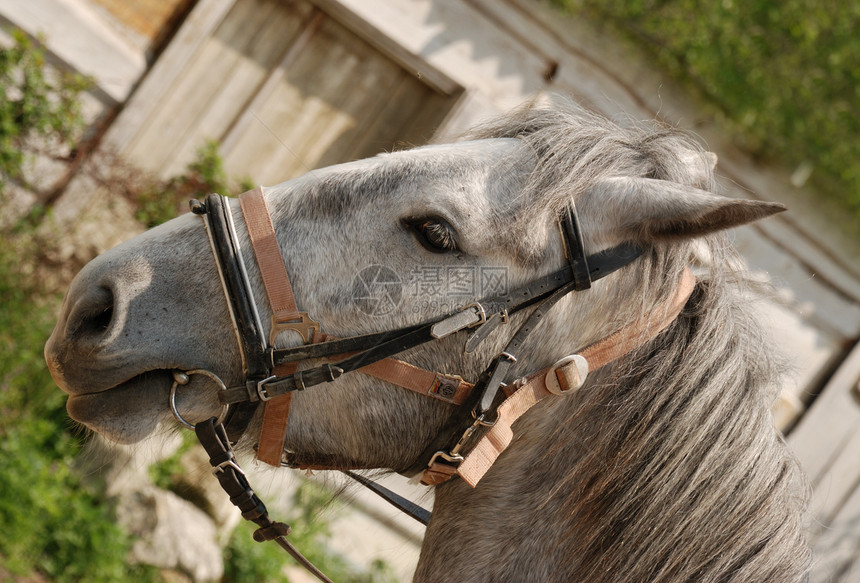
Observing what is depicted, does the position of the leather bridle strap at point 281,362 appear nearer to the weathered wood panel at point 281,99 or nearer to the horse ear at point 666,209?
the horse ear at point 666,209

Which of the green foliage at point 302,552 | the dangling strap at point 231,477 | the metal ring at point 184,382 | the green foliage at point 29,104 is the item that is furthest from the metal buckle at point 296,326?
the green foliage at point 29,104

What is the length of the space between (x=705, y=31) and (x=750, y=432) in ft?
16.8

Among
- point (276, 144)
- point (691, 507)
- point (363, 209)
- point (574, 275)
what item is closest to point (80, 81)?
point (276, 144)

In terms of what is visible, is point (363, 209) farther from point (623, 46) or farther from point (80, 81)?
point (623, 46)

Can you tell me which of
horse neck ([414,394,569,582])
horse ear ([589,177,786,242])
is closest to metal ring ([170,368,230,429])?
horse neck ([414,394,569,582])

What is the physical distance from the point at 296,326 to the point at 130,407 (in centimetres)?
47

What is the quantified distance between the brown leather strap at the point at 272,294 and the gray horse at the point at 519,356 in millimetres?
30

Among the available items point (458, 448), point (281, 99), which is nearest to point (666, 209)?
point (458, 448)

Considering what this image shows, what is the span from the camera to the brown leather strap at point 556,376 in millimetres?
1702

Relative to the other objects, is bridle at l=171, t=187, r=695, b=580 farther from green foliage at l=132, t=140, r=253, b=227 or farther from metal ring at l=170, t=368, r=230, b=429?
green foliage at l=132, t=140, r=253, b=227

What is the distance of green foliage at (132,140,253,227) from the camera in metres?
5.00

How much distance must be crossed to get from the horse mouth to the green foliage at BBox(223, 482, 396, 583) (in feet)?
Result: 10.2

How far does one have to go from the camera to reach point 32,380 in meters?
4.59

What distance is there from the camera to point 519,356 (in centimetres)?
175
